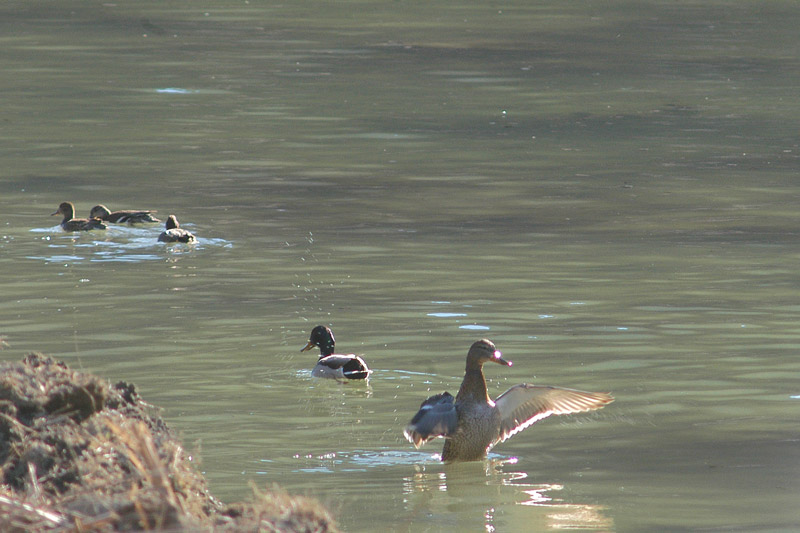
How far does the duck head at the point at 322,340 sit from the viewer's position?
41.5 feet

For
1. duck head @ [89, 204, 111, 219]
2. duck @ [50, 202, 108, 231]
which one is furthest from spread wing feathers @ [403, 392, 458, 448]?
duck head @ [89, 204, 111, 219]

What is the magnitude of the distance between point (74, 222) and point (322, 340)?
20.2ft

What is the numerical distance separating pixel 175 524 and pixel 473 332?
312 inches

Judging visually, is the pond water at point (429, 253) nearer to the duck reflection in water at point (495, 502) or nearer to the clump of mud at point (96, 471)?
the duck reflection in water at point (495, 502)

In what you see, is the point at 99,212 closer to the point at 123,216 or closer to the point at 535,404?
the point at 123,216

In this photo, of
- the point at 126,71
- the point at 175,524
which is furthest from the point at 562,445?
the point at 126,71

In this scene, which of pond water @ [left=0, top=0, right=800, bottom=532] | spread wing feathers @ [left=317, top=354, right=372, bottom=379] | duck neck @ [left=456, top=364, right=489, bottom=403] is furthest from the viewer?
spread wing feathers @ [left=317, top=354, right=372, bottom=379]

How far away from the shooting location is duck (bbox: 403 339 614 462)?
33.7 ft

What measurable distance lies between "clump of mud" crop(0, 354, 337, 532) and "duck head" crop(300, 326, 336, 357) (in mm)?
4721

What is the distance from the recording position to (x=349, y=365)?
12047 mm

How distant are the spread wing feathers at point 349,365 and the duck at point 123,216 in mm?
6794

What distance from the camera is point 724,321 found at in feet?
45.8

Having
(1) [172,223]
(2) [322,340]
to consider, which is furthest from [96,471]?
(1) [172,223]

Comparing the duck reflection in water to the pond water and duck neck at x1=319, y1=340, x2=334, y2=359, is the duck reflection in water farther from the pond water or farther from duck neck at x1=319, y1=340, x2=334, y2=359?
duck neck at x1=319, y1=340, x2=334, y2=359
